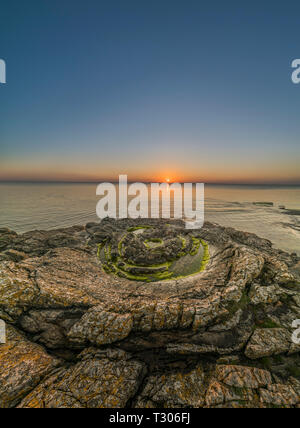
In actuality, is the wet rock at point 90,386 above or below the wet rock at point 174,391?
above

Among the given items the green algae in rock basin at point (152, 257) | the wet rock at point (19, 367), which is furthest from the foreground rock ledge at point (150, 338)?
the green algae in rock basin at point (152, 257)

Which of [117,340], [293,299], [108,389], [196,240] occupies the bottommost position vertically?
[108,389]

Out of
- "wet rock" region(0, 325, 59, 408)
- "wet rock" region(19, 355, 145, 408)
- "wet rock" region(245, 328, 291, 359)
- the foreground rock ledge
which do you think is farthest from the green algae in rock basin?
"wet rock" region(0, 325, 59, 408)

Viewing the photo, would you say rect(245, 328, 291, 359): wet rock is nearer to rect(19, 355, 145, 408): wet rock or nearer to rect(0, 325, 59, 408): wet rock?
rect(19, 355, 145, 408): wet rock

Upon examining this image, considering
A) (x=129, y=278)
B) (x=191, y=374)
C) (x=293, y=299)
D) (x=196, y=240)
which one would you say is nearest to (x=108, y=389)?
(x=191, y=374)

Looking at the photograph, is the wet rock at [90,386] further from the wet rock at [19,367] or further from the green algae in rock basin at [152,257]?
the green algae in rock basin at [152,257]
